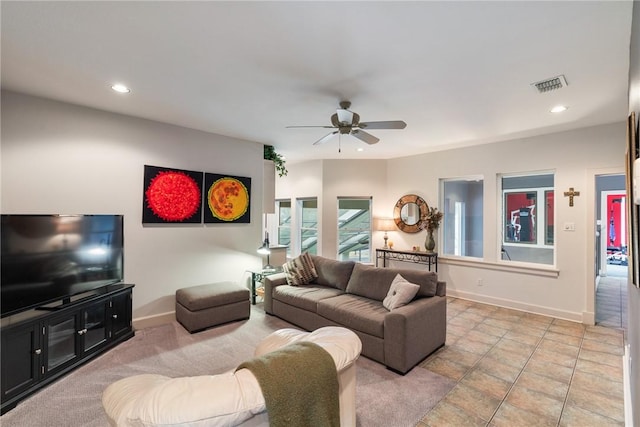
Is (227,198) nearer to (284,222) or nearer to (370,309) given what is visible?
(370,309)

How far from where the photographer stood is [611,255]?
8531 mm

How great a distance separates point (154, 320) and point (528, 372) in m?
4.27

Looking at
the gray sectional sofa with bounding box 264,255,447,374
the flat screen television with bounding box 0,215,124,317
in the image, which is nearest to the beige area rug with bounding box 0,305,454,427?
the gray sectional sofa with bounding box 264,255,447,374

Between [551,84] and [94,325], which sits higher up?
[551,84]

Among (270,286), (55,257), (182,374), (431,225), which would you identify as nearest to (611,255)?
(431,225)

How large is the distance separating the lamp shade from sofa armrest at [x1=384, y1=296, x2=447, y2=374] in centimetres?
279

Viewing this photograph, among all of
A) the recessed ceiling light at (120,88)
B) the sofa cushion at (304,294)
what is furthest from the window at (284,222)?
the recessed ceiling light at (120,88)

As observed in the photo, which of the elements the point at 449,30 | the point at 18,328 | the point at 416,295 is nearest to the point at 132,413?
the point at 18,328

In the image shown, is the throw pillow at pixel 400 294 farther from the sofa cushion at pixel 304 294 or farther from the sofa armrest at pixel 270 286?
the sofa armrest at pixel 270 286

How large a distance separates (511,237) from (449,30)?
4.08 m

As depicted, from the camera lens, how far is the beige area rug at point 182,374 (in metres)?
2.07

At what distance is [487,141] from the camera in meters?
4.66

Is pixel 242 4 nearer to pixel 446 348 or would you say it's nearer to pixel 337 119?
pixel 337 119

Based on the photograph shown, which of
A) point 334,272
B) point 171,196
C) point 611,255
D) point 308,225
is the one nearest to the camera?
point 171,196
